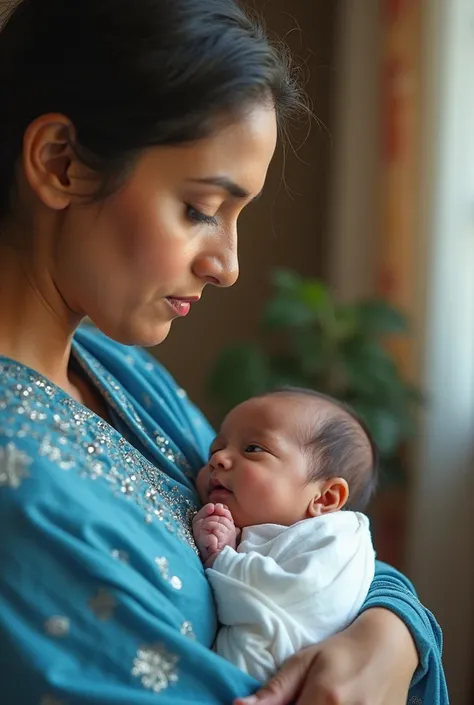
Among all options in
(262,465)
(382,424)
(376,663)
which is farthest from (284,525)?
(382,424)

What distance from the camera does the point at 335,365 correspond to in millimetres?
2695

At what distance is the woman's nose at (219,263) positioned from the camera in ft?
3.37

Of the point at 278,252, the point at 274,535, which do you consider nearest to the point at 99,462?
the point at 274,535

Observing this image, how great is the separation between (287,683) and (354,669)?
0.27 feet

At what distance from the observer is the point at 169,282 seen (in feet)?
3.31

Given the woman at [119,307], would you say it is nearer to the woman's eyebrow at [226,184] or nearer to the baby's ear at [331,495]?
the woman's eyebrow at [226,184]

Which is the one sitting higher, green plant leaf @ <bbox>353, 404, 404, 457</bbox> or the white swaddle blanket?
the white swaddle blanket

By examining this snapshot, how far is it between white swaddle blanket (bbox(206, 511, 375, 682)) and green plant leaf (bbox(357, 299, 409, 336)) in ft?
5.20

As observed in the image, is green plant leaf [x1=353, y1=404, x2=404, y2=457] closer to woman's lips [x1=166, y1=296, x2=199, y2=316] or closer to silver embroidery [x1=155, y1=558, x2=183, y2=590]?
woman's lips [x1=166, y1=296, x2=199, y2=316]

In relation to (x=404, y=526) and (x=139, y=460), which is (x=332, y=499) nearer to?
(x=139, y=460)

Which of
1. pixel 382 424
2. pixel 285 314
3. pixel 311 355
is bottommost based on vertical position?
pixel 382 424

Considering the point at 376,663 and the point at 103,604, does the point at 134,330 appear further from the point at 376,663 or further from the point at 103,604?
the point at 376,663

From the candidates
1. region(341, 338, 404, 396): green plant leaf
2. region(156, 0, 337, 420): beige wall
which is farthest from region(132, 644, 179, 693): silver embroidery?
region(156, 0, 337, 420): beige wall

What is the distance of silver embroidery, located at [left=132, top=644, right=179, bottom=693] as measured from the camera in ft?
2.77
